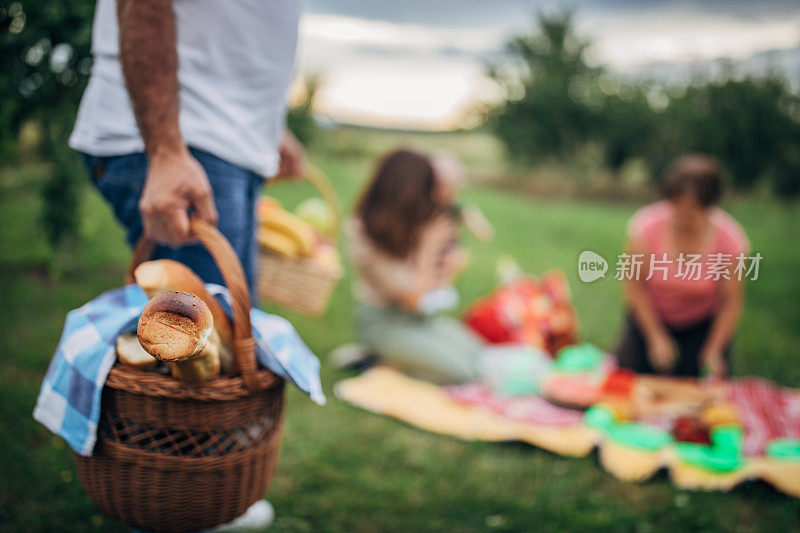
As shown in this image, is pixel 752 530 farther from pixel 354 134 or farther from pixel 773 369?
pixel 354 134

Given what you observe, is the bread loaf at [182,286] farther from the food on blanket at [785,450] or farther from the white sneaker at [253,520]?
the food on blanket at [785,450]

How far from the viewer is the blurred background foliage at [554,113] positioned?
3.32m

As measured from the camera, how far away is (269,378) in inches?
53.3

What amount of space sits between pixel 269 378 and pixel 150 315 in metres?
0.42

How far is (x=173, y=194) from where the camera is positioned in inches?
51.3

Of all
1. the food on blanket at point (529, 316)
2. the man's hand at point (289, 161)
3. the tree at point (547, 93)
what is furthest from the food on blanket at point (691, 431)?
the tree at point (547, 93)

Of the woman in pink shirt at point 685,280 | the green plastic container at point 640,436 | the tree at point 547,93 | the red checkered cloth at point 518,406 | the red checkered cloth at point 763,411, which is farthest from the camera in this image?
the tree at point 547,93

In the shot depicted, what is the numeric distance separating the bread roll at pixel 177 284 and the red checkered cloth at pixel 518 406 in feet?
6.73

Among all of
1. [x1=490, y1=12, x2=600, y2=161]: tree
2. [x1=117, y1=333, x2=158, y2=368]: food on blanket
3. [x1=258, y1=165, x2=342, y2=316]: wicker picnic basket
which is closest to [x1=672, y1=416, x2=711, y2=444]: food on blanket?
[x1=258, y1=165, x2=342, y2=316]: wicker picnic basket

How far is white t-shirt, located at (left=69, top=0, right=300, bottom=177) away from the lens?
4.68ft

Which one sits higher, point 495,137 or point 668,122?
point 668,122

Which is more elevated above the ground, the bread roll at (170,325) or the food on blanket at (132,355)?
the bread roll at (170,325)

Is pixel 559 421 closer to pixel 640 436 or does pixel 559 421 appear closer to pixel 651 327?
pixel 640 436

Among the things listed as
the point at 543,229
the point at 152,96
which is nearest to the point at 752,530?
the point at 152,96
